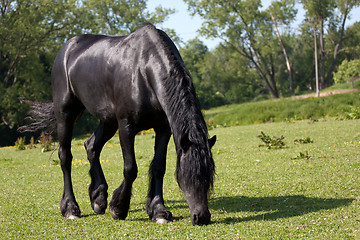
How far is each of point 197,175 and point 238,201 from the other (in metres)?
2.09

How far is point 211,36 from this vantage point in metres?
52.7

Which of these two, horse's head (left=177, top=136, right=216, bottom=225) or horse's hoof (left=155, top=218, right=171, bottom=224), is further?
horse's hoof (left=155, top=218, right=171, bottom=224)

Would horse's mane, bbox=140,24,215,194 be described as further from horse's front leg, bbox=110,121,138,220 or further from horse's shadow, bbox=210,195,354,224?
horse's shadow, bbox=210,195,354,224

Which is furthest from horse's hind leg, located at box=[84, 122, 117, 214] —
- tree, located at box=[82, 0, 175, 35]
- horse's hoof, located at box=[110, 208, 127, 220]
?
tree, located at box=[82, 0, 175, 35]

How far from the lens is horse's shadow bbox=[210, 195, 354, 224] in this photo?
5156 mm

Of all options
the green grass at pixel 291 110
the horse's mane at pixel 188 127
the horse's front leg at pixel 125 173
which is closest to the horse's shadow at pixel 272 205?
the horse's mane at pixel 188 127

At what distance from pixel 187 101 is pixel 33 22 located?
3036 cm

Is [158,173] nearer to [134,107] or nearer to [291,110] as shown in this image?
[134,107]

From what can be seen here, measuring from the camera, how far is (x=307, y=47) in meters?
69.8

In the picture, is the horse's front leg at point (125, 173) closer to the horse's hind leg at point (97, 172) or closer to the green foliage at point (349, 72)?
the horse's hind leg at point (97, 172)

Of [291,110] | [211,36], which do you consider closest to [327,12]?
[211,36]

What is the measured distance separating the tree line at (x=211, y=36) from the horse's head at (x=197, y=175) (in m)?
8.27

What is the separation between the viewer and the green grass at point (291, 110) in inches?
1006

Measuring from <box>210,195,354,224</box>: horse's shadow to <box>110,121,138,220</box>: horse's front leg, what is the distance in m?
1.29
